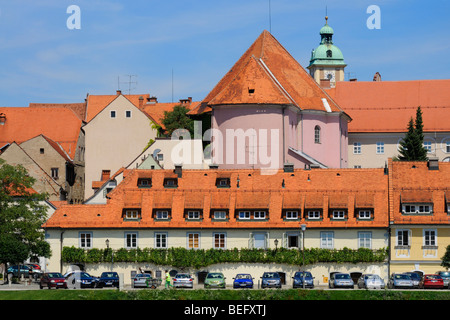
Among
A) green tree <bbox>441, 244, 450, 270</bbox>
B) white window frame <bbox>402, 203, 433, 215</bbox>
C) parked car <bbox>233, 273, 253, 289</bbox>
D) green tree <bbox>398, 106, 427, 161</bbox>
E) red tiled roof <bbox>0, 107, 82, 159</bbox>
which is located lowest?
parked car <bbox>233, 273, 253, 289</bbox>

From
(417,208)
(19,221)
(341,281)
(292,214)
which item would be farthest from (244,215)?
(19,221)

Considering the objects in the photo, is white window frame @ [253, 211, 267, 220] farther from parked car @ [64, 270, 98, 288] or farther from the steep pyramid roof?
the steep pyramid roof

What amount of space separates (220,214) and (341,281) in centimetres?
1355

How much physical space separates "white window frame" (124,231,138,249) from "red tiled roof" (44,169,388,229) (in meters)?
0.60

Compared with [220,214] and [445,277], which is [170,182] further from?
[445,277]

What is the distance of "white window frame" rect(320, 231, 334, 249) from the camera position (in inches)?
3287

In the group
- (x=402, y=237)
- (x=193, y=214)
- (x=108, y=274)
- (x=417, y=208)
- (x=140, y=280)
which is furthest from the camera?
(x=193, y=214)

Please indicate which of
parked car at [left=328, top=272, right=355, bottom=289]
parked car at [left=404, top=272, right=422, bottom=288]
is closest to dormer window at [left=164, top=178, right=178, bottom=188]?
parked car at [left=328, top=272, right=355, bottom=289]

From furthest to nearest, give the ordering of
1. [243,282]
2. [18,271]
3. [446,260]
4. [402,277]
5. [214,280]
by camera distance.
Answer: [18,271]
[446,260]
[214,280]
[243,282]
[402,277]

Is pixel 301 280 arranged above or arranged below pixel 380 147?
below

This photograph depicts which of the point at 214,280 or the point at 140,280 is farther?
the point at 140,280

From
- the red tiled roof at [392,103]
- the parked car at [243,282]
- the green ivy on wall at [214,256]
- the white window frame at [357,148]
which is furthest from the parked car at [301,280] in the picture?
the red tiled roof at [392,103]

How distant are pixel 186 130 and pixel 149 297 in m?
59.2

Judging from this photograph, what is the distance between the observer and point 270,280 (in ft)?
245
